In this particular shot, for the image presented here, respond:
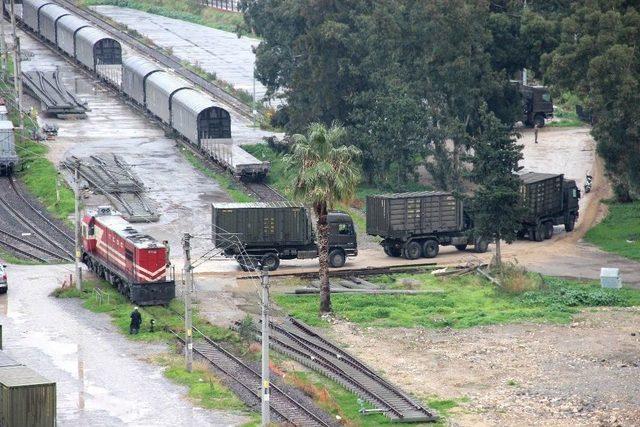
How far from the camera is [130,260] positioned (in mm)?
65562

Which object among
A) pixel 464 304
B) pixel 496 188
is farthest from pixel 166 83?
pixel 464 304

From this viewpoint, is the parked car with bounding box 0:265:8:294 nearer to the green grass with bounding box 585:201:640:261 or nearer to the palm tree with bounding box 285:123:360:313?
the palm tree with bounding box 285:123:360:313

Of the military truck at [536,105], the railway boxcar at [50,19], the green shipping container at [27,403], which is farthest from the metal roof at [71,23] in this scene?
the green shipping container at [27,403]

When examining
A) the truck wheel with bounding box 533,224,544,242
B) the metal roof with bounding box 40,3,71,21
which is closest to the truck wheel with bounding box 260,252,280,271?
the truck wheel with bounding box 533,224,544,242

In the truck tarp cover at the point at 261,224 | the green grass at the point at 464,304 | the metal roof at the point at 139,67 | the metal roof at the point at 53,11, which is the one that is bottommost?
the green grass at the point at 464,304

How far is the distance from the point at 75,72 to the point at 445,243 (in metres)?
61.3

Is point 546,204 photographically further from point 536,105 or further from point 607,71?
point 536,105

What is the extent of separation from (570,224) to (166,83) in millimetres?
37543

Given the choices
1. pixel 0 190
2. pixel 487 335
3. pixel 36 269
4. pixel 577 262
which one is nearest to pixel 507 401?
pixel 487 335

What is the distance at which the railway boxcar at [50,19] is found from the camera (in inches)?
5376

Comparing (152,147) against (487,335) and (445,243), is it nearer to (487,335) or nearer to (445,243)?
(445,243)

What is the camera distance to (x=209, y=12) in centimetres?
16912

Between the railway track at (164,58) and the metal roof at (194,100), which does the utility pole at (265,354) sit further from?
the railway track at (164,58)

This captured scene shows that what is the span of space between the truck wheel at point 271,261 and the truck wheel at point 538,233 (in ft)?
50.8
